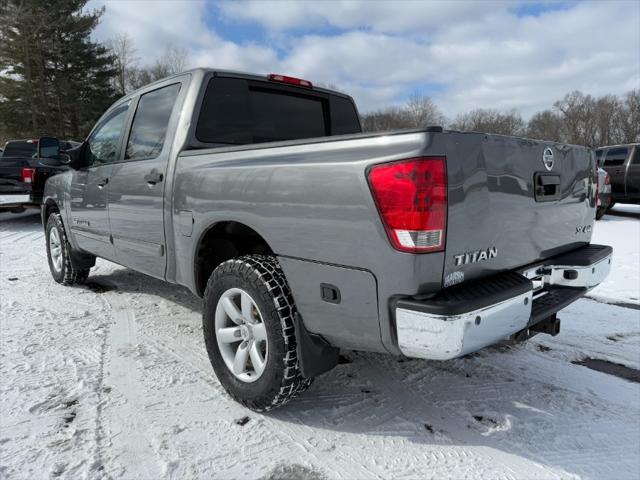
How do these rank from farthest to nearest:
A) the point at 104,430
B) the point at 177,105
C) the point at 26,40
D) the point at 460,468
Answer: the point at 26,40, the point at 177,105, the point at 104,430, the point at 460,468

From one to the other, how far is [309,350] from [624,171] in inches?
511

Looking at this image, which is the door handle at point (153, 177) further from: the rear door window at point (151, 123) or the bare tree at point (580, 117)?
the bare tree at point (580, 117)

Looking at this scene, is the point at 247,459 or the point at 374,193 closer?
the point at 374,193

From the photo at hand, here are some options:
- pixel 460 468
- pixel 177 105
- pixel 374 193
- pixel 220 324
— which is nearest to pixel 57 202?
pixel 177 105

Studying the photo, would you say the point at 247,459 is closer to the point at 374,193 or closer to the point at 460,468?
the point at 460,468

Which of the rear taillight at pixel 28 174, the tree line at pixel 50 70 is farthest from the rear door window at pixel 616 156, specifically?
the tree line at pixel 50 70

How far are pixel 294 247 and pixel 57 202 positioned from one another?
4055 mm

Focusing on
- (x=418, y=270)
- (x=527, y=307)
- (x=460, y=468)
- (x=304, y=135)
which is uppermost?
(x=304, y=135)

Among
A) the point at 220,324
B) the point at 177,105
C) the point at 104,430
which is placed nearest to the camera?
the point at 104,430

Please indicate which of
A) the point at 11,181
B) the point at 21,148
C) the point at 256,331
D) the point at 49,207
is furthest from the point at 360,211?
the point at 21,148

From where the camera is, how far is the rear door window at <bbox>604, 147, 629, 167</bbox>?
12170 mm

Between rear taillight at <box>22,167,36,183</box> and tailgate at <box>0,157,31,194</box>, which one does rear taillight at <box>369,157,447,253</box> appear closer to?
rear taillight at <box>22,167,36,183</box>

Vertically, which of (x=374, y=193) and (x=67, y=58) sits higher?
(x=67, y=58)

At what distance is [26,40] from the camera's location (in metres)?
27.7
